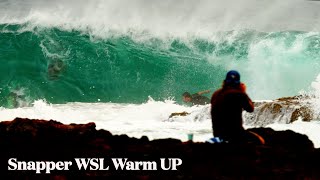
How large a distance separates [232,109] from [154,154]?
3.76 ft

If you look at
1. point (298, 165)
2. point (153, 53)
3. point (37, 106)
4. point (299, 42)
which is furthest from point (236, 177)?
point (299, 42)

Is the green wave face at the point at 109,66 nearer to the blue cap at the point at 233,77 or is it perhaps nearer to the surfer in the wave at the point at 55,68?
the surfer in the wave at the point at 55,68

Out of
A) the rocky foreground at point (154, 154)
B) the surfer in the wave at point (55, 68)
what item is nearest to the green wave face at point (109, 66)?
the surfer in the wave at point (55, 68)

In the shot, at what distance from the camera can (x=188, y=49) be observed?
1665 inches

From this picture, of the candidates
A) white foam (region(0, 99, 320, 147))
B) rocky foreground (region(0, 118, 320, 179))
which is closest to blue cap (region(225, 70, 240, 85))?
rocky foreground (region(0, 118, 320, 179))

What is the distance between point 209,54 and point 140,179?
38.7 metres

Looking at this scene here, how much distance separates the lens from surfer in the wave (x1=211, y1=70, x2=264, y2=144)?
17.2ft

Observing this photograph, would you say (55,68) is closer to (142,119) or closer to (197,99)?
(197,99)

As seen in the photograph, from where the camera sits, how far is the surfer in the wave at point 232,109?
5.25 metres

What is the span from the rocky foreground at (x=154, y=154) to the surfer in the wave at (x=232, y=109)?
1.11 feet

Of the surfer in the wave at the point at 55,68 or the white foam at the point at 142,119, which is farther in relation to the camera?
the surfer in the wave at the point at 55,68

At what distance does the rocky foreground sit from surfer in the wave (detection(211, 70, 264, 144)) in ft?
1.11

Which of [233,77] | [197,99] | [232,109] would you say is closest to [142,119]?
[197,99]

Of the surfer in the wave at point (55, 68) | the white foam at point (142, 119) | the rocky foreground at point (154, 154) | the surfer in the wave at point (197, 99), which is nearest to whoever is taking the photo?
the rocky foreground at point (154, 154)
